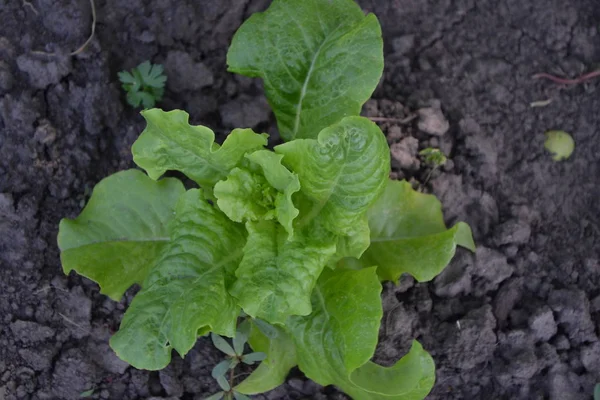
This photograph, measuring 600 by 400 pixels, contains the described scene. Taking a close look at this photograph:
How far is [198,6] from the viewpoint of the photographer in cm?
379

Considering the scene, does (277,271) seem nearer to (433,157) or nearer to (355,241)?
(355,241)

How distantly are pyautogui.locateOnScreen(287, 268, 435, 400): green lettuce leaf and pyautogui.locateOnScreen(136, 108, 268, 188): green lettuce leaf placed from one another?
2.27ft

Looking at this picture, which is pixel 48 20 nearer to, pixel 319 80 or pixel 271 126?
pixel 271 126

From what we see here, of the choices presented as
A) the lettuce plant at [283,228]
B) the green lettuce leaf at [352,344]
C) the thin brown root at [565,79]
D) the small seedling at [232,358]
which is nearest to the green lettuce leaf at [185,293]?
the lettuce plant at [283,228]

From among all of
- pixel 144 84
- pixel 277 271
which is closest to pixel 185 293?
pixel 277 271

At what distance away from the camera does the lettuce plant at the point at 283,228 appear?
8.46 feet

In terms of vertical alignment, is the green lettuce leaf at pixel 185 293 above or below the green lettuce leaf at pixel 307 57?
below

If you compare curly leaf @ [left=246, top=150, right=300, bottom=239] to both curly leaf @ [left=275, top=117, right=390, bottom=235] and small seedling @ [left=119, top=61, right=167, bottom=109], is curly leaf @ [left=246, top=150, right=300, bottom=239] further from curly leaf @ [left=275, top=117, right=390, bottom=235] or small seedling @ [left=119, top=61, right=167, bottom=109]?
small seedling @ [left=119, top=61, right=167, bottom=109]

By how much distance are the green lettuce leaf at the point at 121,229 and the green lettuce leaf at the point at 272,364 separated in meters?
0.62

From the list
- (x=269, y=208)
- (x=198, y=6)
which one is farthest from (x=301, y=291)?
(x=198, y=6)

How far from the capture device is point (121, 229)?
313 centimetres

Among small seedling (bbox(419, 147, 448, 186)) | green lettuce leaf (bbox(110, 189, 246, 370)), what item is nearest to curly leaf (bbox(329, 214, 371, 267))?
green lettuce leaf (bbox(110, 189, 246, 370))

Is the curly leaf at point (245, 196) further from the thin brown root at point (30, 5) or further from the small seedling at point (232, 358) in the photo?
the thin brown root at point (30, 5)

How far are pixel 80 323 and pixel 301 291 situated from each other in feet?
4.49
